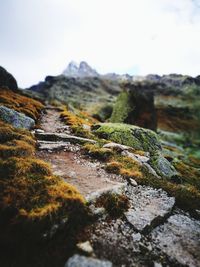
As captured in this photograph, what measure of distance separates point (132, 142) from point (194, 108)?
13.6m

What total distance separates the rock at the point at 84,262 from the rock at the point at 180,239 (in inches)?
91.8

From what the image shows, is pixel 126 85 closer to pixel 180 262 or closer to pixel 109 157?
pixel 109 157

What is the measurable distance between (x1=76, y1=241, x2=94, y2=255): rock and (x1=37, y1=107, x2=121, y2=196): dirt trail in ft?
9.02

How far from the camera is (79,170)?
43.0 ft

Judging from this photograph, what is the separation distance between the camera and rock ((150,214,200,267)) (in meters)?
7.88

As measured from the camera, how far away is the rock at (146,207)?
909 cm

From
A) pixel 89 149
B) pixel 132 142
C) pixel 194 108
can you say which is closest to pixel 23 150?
pixel 89 149

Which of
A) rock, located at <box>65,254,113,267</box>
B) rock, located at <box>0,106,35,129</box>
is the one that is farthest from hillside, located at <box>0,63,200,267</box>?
rock, located at <box>0,106,35,129</box>

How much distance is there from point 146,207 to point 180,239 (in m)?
1.99

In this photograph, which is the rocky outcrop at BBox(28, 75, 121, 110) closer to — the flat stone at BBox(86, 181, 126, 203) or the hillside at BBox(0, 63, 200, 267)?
the hillside at BBox(0, 63, 200, 267)

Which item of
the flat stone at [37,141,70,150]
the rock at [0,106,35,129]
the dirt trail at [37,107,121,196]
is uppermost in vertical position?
the rock at [0,106,35,129]

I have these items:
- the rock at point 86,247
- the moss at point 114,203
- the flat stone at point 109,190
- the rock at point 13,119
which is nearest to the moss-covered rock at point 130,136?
the rock at point 13,119

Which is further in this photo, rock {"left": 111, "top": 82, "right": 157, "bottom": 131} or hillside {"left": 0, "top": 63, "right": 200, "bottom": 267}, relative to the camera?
rock {"left": 111, "top": 82, "right": 157, "bottom": 131}

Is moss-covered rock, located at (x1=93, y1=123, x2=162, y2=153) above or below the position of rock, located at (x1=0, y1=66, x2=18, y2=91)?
below
